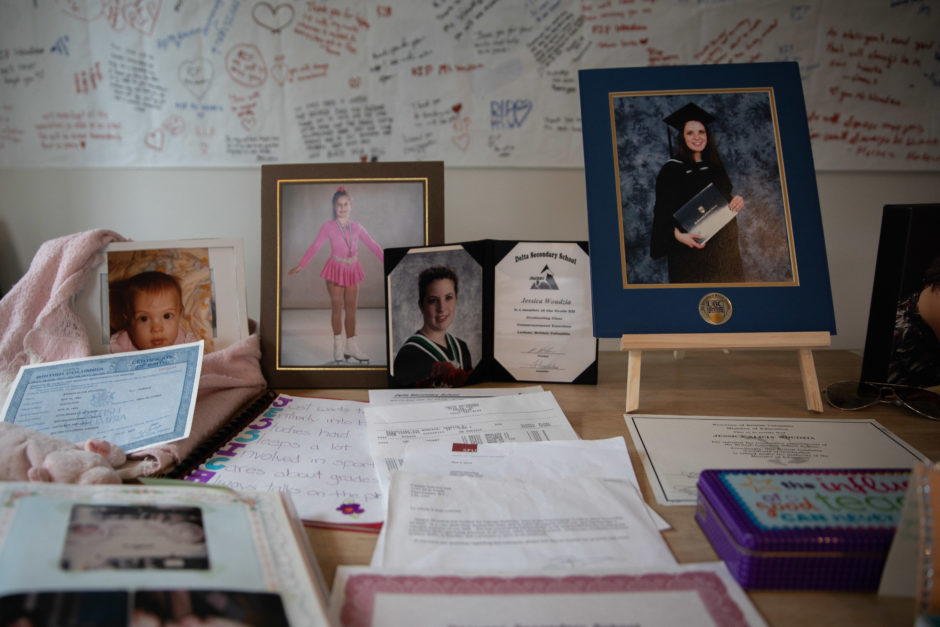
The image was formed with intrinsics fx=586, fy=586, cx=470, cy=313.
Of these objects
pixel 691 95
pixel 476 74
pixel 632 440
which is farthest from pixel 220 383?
pixel 476 74

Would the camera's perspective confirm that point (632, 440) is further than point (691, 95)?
No

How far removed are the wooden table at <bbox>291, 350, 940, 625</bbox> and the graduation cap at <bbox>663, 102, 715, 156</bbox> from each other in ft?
1.50

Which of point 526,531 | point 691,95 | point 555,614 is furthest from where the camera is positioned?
point 691,95

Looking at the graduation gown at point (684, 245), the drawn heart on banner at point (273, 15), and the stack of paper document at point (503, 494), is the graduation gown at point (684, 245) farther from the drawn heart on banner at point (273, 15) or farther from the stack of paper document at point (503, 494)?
the drawn heart on banner at point (273, 15)

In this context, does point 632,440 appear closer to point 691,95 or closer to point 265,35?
point 691,95

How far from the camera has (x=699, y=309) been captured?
92cm

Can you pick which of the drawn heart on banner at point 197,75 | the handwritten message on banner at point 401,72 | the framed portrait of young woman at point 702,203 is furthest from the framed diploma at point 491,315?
the drawn heart on banner at point 197,75

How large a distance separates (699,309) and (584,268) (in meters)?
0.22

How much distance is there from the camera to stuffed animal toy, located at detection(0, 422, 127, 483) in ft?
2.05

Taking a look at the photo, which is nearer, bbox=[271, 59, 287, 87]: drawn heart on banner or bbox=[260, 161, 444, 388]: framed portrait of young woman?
bbox=[260, 161, 444, 388]: framed portrait of young woman

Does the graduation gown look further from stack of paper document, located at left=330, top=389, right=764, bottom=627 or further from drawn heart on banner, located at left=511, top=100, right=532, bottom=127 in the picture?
drawn heart on banner, located at left=511, top=100, right=532, bottom=127

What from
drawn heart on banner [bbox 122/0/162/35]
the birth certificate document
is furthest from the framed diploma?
drawn heart on banner [bbox 122/0/162/35]

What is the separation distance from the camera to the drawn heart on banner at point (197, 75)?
59.1 inches

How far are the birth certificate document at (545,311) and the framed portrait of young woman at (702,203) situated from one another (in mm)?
124
